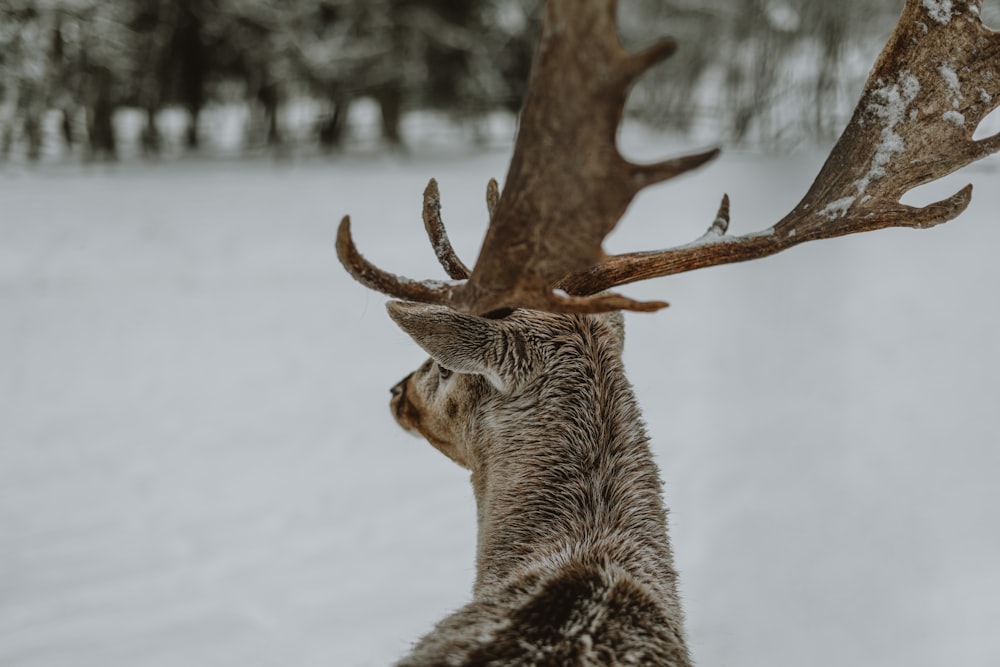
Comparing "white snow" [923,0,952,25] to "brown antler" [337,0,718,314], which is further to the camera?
"white snow" [923,0,952,25]

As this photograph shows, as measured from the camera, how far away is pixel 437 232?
7.88ft

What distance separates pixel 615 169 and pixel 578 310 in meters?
0.36

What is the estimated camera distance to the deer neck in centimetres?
218

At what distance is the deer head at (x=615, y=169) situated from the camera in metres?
1.67

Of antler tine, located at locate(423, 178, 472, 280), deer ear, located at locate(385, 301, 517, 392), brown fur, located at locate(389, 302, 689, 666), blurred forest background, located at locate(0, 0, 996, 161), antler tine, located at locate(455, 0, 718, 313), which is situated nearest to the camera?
antler tine, located at locate(455, 0, 718, 313)

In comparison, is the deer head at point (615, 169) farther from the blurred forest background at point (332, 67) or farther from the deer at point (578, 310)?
the blurred forest background at point (332, 67)

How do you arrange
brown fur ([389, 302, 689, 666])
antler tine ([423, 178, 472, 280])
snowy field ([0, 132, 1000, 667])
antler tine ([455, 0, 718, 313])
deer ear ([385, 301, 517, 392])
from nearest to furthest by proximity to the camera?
antler tine ([455, 0, 718, 313]), brown fur ([389, 302, 689, 666]), deer ear ([385, 301, 517, 392]), antler tine ([423, 178, 472, 280]), snowy field ([0, 132, 1000, 667])

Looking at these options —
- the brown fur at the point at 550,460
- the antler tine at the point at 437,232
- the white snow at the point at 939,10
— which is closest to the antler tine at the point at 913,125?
the white snow at the point at 939,10

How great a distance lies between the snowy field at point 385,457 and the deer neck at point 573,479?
3.60 feet

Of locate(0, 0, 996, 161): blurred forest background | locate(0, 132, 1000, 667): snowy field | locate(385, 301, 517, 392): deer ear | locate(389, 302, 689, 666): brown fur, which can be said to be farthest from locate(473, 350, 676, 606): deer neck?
locate(0, 0, 996, 161): blurred forest background

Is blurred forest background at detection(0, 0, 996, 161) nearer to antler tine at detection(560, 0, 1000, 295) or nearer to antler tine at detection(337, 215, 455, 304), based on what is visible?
antler tine at detection(560, 0, 1000, 295)

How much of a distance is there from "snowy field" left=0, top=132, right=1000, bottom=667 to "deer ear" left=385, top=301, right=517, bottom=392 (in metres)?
1.38

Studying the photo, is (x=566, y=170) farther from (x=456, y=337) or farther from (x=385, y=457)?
(x=385, y=457)

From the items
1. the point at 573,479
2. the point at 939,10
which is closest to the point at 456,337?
the point at 573,479
